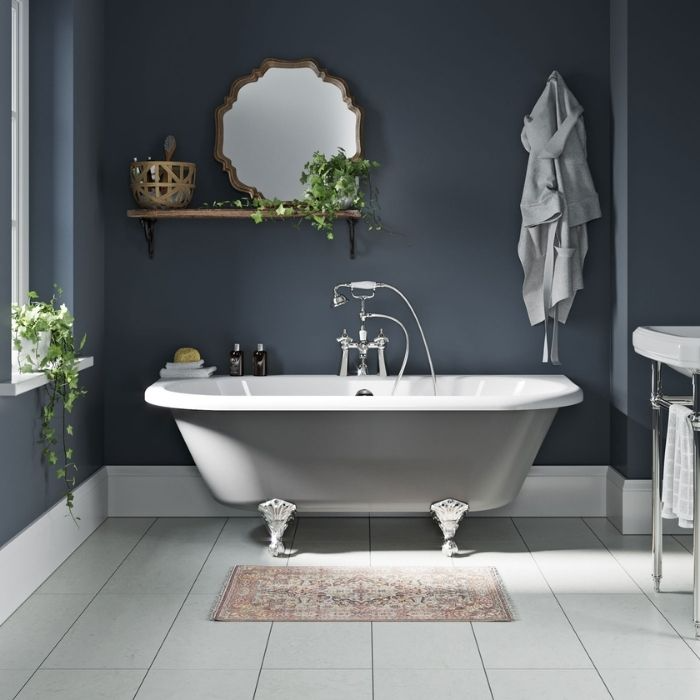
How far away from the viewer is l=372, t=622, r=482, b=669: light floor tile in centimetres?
266

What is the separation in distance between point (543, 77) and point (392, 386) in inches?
59.1

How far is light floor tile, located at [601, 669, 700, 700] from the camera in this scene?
2.45 metres

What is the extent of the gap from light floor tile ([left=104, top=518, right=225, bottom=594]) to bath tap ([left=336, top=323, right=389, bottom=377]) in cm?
87

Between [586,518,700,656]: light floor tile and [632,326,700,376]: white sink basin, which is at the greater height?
[632,326,700,376]: white sink basin

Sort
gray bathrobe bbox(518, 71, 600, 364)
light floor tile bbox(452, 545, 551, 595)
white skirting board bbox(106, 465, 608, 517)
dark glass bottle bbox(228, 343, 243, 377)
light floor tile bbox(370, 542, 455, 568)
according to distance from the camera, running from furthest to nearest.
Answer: white skirting board bbox(106, 465, 608, 517)
dark glass bottle bbox(228, 343, 243, 377)
gray bathrobe bbox(518, 71, 600, 364)
light floor tile bbox(370, 542, 455, 568)
light floor tile bbox(452, 545, 551, 595)

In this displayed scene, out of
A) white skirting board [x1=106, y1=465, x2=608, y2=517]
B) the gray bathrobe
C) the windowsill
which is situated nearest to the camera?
the windowsill

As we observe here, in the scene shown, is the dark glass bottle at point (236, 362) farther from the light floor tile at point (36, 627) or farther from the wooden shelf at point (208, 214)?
the light floor tile at point (36, 627)

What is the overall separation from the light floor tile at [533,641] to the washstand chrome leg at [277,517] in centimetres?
97

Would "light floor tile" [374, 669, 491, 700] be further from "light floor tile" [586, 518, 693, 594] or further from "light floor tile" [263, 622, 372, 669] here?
"light floor tile" [586, 518, 693, 594]

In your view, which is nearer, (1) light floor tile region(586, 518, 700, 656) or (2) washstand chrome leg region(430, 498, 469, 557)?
(1) light floor tile region(586, 518, 700, 656)

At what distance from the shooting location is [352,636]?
2854 mm

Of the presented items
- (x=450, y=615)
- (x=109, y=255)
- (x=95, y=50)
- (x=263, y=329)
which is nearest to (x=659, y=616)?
(x=450, y=615)

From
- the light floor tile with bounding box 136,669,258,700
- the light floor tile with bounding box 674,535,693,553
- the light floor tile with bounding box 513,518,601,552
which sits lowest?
the light floor tile with bounding box 136,669,258,700

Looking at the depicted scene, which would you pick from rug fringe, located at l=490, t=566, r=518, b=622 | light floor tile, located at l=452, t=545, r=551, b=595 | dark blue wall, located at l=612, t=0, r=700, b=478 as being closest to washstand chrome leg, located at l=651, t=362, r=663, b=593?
light floor tile, located at l=452, t=545, r=551, b=595
